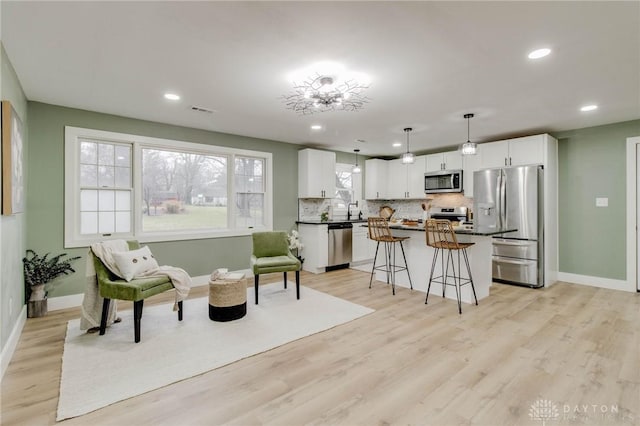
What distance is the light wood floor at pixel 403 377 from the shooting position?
1856 millimetres

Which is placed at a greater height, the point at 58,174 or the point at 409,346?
the point at 58,174

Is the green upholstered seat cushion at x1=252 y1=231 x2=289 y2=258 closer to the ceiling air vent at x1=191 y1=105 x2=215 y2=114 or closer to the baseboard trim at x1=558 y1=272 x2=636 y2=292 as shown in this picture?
the ceiling air vent at x1=191 y1=105 x2=215 y2=114

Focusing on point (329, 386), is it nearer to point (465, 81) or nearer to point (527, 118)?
point (465, 81)

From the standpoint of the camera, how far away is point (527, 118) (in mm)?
4270

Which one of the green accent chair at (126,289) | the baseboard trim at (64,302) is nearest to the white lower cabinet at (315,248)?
the green accent chair at (126,289)

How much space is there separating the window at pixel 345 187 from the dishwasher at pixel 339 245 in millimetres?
928

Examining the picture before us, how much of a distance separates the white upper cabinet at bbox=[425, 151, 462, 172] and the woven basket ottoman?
15.3ft

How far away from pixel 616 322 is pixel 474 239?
159cm

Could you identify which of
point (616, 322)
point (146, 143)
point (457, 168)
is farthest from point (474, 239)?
point (146, 143)

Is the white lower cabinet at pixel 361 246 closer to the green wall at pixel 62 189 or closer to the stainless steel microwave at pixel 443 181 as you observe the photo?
the stainless steel microwave at pixel 443 181

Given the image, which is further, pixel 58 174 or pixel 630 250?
pixel 630 250

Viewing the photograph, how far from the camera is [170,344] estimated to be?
9.14ft

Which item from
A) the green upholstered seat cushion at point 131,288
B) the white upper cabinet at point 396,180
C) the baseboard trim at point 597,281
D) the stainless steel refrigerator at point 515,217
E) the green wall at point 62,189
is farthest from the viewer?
the white upper cabinet at point 396,180

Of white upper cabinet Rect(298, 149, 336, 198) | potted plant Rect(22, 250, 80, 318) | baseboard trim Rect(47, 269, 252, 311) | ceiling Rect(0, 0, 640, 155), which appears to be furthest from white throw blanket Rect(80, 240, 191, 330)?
white upper cabinet Rect(298, 149, 336, 198)
